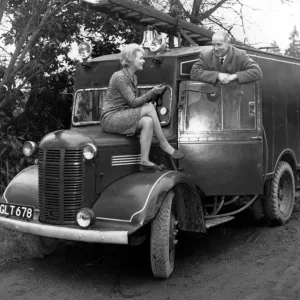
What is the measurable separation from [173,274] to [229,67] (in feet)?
8.44

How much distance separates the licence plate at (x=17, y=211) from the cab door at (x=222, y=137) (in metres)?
1.87

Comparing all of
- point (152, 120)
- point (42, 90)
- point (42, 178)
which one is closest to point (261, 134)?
point (152, 120)

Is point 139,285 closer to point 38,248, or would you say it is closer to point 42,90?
point 38,248

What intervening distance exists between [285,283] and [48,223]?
2.38 m

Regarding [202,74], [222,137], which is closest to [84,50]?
[202,74]

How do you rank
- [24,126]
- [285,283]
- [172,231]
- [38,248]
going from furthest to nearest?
[24,126] → [38,248] → [172,231] → [285,283]

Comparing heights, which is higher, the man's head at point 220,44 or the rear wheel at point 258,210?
the man's head at point 220,44

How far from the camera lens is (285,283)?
15.2 feet

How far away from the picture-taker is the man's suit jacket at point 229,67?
18.9ft

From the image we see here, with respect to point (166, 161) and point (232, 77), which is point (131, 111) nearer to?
point (166, 161)

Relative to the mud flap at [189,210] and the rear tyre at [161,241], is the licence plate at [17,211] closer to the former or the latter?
the rear tyre at [161,241]

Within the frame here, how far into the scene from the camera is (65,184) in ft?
15.7

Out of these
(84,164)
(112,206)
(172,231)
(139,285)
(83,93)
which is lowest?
(139,285)

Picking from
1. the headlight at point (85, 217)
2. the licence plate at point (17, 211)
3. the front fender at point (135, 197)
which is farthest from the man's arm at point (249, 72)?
the licence plate at point (17, 211)
